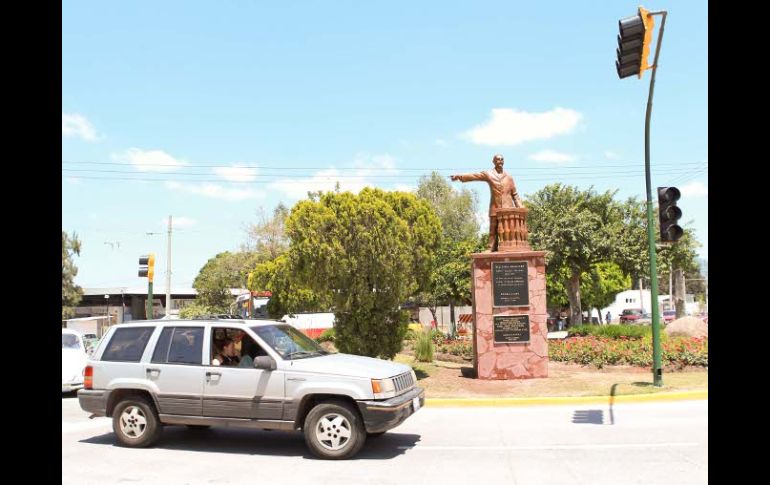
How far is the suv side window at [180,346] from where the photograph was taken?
819 cm

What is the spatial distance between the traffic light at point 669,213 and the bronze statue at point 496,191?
3955 mm

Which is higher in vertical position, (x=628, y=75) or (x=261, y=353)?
(x=628, y=75)

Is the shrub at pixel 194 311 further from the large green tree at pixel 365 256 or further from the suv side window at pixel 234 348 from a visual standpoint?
the suv side window at pixel 234 348

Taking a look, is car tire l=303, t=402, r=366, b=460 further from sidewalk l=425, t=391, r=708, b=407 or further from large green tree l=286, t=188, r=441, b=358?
large green tree l=286, t=188, r=441, b=358

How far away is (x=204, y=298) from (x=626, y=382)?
136 ft

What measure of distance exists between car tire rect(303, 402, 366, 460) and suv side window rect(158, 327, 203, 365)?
184 centimetres

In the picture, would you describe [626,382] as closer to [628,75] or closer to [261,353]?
[628,75]

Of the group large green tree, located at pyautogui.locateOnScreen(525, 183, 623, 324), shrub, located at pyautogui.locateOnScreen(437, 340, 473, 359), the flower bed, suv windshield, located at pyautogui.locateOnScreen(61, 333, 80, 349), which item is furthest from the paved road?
large green tree, located at pyautogui.locateOnScreen(525, 183, 623, 324)

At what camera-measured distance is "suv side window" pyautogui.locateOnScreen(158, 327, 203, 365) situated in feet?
26.9

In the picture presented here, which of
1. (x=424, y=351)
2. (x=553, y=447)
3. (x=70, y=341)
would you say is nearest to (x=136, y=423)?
(x=553, y=447)

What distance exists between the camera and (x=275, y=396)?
762 centimetres
